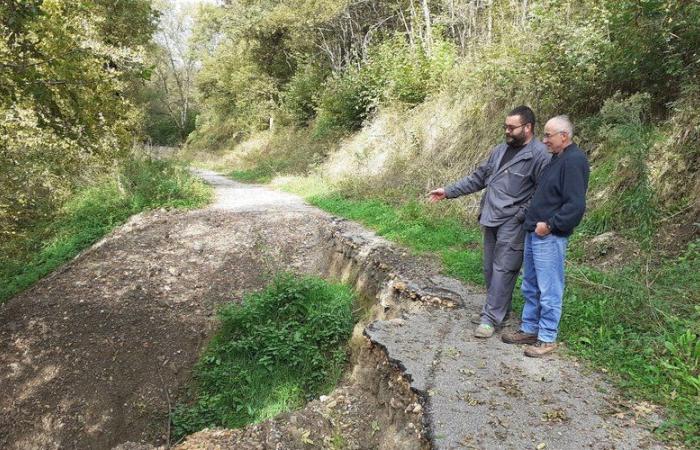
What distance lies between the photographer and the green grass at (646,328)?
2.80 meters

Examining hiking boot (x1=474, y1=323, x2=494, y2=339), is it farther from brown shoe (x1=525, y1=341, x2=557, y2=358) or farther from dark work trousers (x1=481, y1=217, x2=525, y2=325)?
brown shoe (x1=525, y1=341, x2=557, y2=358)

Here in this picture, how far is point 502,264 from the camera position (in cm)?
377

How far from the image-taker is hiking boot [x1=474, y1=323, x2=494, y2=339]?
3812 millimetres

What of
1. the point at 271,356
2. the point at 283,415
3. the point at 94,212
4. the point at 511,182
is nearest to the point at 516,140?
the point at 511,182

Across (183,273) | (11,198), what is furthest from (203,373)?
(11,198)

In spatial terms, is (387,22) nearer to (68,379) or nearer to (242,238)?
(242,238)

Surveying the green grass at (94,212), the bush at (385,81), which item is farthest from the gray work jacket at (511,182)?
the bush at (385,81)

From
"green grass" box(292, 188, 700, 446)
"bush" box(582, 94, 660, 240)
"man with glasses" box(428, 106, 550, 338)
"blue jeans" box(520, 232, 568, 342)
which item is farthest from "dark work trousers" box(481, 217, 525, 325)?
"bush" box(582, 94, 660, 240)

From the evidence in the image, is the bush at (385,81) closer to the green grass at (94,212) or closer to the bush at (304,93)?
the bush at (304,93)

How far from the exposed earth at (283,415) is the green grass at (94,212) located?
64cm

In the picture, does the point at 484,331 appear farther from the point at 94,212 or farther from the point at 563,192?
the point at 94,212

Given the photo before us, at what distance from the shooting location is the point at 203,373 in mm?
5449

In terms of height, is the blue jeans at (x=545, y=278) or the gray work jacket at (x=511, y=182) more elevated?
the gray work jacket at (x=511, y=182)

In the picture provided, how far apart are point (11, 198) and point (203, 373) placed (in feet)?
17.7
